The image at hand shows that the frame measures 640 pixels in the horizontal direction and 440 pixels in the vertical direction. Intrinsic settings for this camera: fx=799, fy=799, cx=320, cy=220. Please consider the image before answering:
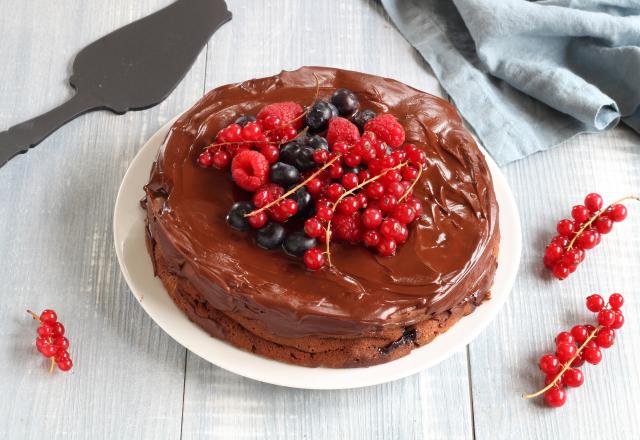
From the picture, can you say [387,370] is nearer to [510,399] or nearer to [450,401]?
[450,401]

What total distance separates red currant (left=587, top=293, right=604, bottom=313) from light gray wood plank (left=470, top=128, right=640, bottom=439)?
42mm

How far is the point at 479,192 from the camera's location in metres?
1.82

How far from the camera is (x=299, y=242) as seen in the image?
1.62 m

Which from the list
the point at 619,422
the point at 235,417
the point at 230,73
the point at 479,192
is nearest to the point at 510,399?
the point at 619,422

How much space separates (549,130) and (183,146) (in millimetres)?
1133

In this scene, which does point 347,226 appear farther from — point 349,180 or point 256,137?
point 256,137

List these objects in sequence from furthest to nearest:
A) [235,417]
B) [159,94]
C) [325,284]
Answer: [159,94] → [235,417] → [325,284]

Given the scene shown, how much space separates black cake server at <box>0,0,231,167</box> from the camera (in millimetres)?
2209

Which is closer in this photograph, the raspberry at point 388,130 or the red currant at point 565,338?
the raspberry at point 388,130

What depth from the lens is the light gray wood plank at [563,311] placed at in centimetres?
184

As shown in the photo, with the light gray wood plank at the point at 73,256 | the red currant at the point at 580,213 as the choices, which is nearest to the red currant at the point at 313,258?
the light gray wood plank at the point at 73,256

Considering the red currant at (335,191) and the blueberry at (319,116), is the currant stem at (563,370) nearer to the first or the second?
the red currant at (335,191)

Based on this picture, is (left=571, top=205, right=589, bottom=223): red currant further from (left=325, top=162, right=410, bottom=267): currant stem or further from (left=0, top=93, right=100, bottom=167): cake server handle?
(left=0, top=93, right=100, bottom=167): cake server handle

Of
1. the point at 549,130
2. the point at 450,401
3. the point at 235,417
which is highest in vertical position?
the point at 549,130
